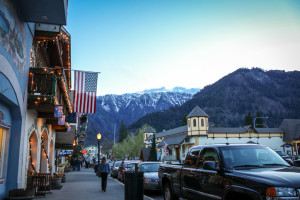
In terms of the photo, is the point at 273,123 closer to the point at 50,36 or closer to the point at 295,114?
the point at 295,114

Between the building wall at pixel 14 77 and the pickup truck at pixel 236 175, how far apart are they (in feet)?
20.5

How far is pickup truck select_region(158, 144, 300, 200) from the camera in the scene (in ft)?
16.1

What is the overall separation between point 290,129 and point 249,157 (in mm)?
65551

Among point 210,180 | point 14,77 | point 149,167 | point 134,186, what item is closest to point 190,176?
point 210,180

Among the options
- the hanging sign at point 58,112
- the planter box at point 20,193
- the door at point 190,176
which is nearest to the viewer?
the door at point 190,176

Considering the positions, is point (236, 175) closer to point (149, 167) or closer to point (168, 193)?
point (168, 193)

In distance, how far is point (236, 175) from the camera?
18.9 ft

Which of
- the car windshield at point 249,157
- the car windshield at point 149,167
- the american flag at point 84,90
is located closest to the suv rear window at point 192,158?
the car windshield at point 249,157

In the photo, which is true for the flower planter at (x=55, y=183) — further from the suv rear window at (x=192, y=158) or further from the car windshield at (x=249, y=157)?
the car windshield at (x=249, y=157)

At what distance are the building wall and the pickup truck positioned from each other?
20.5 ft

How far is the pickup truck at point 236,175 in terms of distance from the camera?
491cm

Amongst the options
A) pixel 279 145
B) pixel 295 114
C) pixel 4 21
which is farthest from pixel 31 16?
pixel 295 114

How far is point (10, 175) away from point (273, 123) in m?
182

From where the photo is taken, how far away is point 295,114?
17688 cm
